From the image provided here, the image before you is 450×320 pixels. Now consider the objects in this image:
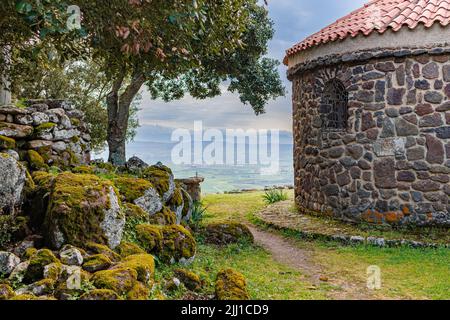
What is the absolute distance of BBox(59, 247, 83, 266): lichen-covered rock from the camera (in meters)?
4.91

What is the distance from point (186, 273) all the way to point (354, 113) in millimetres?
6292

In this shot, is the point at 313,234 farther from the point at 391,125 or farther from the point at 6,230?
the point at 6,230

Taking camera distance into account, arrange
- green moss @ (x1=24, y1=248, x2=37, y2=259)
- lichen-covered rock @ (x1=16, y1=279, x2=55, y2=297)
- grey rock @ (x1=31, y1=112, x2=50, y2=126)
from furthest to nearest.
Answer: grey rock @ (x1=31, y1=112, x2=50, y2=126), green moss @ (x1=24, y1=248, x2=37, y2=259), lichen-covered rock @ (x1=16, y1=279, x2=55, y2=297)

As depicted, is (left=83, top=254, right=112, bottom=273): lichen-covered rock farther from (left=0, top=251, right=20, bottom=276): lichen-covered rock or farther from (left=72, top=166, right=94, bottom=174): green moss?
(left=72, top=166, right=94, bottom=174): green moss

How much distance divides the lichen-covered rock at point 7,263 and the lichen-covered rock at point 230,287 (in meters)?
2.22

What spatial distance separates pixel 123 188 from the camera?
7.47m

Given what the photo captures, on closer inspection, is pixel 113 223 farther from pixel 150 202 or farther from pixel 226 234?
pixel 226 234

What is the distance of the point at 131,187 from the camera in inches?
297

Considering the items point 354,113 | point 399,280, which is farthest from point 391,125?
point 399,280

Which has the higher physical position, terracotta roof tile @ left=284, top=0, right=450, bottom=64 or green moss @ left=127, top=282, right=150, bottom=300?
terracotta roof tile @ left=284, top=0, right=450, bottom=64

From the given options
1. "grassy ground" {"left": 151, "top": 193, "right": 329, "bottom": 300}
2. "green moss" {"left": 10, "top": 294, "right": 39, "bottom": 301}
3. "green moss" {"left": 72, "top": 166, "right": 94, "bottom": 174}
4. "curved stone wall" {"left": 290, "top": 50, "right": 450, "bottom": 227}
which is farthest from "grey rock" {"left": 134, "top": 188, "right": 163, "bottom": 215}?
"curved stone wall" {"left": 290, "top": 50, "right": 450, "bottom": 227}

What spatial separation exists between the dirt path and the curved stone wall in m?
1.77

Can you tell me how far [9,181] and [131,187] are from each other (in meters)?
2.11

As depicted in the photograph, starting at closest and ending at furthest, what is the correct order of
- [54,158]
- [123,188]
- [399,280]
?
1. [399,280]
2. [123,188]
3. [54,158]
